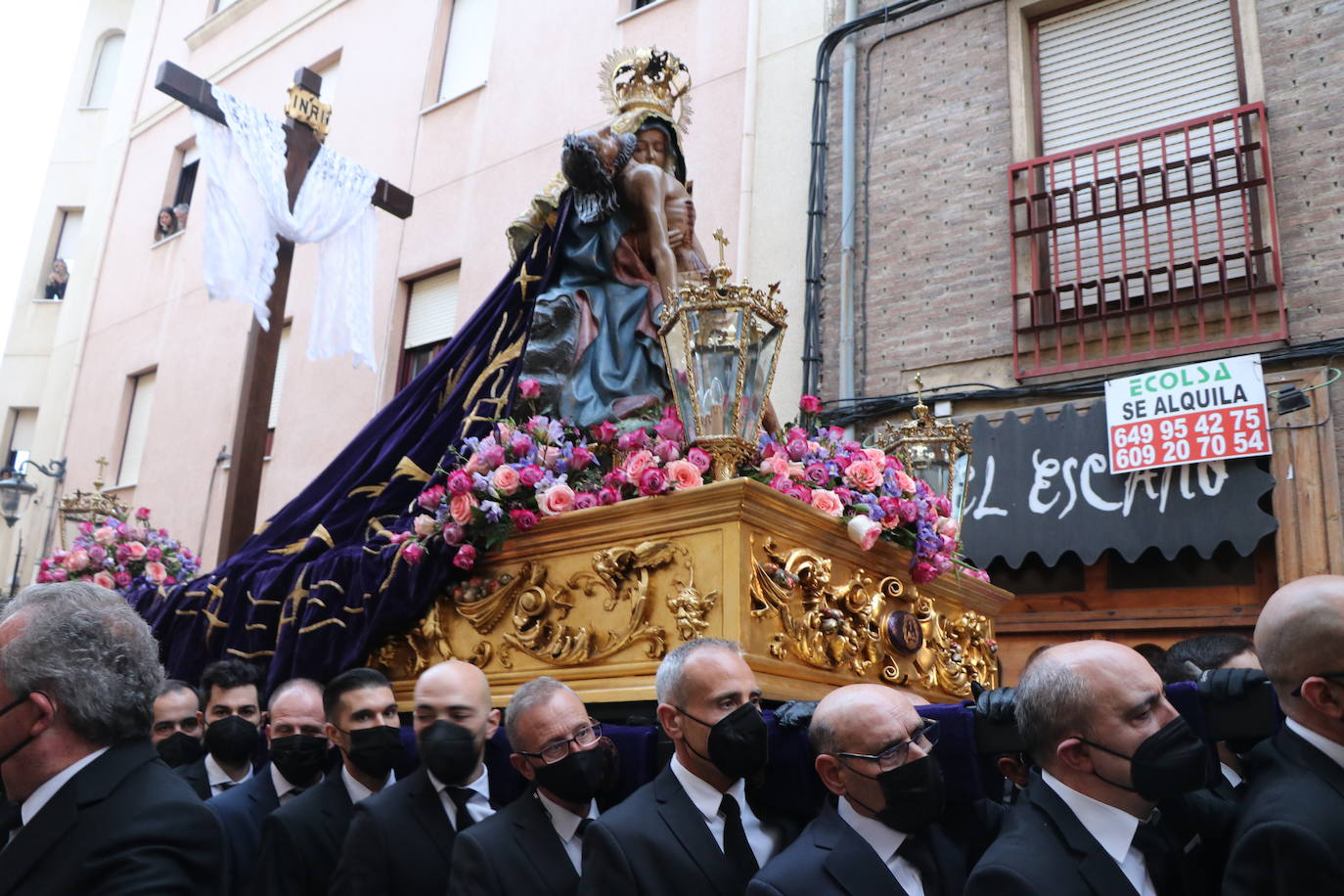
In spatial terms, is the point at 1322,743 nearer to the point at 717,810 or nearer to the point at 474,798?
the point at 717,810

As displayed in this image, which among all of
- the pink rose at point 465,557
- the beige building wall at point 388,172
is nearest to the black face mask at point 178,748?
the pink rose at point 465,557

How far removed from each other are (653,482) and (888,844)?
1428 millimetres

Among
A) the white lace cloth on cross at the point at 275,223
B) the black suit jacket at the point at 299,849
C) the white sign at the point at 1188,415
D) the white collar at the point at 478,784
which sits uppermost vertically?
the white lace cloth on cross at the point at 275,223

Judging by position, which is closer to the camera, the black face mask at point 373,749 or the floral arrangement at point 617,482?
the black face mask at point 373,749

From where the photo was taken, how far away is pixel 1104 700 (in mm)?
1967

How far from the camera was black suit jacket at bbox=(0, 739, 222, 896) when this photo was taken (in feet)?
5.87

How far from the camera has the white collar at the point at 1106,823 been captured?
6.38ft

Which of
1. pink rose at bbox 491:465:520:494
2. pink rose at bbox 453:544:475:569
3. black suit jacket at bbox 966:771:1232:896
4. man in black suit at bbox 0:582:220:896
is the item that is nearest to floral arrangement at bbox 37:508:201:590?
pink rose at bbox 453:544:475:569

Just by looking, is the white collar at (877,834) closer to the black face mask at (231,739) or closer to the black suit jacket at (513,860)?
the black suit jacket at (513,860)

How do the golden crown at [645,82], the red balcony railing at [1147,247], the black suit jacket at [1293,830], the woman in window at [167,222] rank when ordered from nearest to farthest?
the black suit jacket at [1293,830], the golden crown at [645,82], the red balcony railing at [1147,247], the woman in window at [167,222]

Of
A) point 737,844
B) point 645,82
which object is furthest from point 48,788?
point 645,82

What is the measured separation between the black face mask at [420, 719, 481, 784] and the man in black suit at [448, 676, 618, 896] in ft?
0.76

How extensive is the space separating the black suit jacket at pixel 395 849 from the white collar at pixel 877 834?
1.01m

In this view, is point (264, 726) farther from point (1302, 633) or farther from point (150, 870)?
point (1302, 633)
